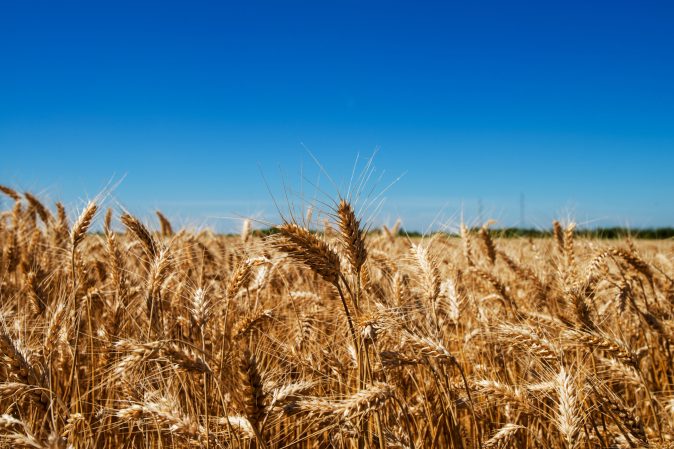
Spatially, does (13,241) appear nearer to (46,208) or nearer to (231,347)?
(46,208)

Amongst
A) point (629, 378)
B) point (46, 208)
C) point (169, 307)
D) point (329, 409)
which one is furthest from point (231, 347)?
point (46, 208)

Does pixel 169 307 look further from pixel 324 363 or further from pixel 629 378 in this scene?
pixel 629 378

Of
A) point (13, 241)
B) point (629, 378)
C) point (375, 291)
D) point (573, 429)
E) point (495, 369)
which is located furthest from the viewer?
point (13, 241)

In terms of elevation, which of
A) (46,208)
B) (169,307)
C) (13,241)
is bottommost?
(169,307)

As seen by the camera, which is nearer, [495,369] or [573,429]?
[573,429]

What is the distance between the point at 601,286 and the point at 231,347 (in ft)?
11.7

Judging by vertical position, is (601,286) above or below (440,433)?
above

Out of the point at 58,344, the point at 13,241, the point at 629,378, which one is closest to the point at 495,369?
the point at 629,378

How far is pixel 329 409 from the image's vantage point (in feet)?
5.16

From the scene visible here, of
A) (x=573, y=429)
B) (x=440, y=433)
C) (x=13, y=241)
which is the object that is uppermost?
(x=13, y=241)

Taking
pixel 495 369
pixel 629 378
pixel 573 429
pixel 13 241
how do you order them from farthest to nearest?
pixel 13 241
pixel 495 369
pixel 629 378
pixel 573 429

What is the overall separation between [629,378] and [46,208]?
21.0 feet

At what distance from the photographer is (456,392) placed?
2527mm

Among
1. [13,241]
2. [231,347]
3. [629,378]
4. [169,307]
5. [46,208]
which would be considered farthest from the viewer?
[46,208]
